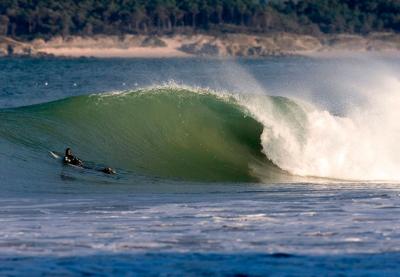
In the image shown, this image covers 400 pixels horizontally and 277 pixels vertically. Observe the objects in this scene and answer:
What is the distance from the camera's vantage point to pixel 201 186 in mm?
16891

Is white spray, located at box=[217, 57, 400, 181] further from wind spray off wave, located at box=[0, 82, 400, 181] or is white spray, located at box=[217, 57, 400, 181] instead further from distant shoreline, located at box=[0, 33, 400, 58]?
distant shoreline, located at box=[0, 33, 400, 58]

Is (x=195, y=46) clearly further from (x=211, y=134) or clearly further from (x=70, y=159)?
(x=70, y=159)

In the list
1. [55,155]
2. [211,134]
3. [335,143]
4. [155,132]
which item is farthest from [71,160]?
[335,143]

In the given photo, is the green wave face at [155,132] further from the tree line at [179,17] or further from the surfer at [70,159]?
the tree line at [179,17]

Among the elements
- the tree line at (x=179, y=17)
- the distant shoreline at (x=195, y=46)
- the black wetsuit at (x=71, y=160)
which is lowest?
the distant shoreline at (x=195, y=46)

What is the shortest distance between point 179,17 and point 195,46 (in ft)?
35.9

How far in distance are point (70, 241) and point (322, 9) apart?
138 m

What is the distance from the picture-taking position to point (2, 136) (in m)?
20.8

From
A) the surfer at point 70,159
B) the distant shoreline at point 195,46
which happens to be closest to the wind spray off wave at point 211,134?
the surfer at point 70,159

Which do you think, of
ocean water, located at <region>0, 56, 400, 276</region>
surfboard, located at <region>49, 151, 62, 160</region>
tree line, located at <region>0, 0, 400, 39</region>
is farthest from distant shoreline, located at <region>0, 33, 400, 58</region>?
surfboard, located at <region>49, 151, 62, 160</region>

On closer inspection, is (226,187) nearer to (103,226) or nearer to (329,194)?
(329,194)

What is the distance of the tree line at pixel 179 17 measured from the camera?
13238 cm

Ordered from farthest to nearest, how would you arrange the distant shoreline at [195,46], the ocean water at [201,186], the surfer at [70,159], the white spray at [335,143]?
the distant shoreline at [195,46], the white spray at [335,143], the surfer at [70,159], the ocean water at [201,186]

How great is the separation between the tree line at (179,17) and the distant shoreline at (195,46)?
6.67ft
